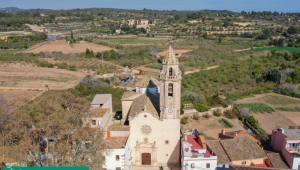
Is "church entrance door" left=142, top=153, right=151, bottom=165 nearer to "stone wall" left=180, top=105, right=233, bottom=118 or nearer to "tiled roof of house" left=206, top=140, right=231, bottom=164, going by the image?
"tiled roof of house" left=206, top=140, right=231, bottom=164

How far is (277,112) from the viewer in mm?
36188

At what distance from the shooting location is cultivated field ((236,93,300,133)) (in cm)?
3209

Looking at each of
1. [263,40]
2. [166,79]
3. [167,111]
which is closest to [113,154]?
[167,111]

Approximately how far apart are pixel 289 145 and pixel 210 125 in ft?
36.8

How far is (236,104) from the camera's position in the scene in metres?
38.7

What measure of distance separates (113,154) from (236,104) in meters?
25.2

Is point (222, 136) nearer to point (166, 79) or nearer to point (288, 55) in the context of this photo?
point (166, 79)

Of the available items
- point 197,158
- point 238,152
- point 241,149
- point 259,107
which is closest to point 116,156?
point 197,158

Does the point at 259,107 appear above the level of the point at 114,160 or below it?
below

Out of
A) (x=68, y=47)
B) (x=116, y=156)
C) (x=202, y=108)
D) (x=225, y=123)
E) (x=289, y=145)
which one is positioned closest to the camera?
(x=116, y=156)

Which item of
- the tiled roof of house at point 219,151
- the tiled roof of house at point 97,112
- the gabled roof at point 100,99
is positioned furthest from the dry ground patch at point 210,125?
the tiled roof of house at point 97,112

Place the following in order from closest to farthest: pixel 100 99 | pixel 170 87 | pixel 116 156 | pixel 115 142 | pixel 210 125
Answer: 1. pixel 116 156
2. pixel 115 142
3. pixel 170 87
4. pixel 100 99
5. pixel 210 125

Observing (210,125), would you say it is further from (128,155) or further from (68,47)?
(68,47)

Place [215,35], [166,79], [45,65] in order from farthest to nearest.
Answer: [215,35] < [45,65] < [166,79]
